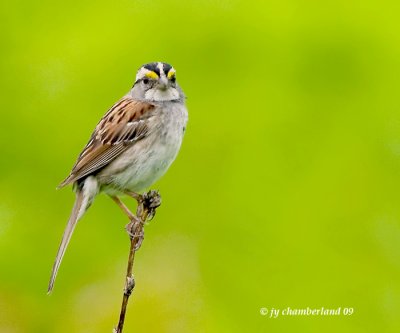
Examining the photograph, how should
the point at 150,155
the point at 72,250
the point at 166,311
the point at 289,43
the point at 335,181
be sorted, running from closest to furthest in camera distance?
1. the point at 150,155
2. the point at 166,311
3. the point at 72,250
4. the point at 335,181
5. the point at 289,43

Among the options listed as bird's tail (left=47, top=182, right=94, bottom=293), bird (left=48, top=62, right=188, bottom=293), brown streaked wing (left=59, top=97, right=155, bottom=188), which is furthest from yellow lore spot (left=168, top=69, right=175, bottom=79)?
bird's tail (left=47, top=182, right=94, bottom=293)

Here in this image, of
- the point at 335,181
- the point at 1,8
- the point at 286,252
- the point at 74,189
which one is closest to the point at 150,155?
the point at 74,189

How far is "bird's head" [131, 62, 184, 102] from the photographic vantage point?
6305 mm

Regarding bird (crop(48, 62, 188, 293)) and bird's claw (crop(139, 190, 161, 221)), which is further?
bird (crop(48, 62, 188, 293))

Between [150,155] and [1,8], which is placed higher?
[1,8]

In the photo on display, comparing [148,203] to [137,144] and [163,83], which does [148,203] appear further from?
[163,83]

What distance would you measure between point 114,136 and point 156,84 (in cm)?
39

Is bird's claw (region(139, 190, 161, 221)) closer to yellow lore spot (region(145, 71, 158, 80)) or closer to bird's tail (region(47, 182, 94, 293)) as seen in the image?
bird's tail (region(47, 182, 94, 293))

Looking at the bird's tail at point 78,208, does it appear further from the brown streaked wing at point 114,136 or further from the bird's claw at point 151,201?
the bird's claw at point 151,201

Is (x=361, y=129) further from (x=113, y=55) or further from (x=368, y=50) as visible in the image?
(x=113, y=55)

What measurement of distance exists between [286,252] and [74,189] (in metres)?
2.50

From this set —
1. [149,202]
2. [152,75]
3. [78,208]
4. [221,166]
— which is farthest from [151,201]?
[221,166]

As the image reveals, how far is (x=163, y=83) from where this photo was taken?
641 centimetres

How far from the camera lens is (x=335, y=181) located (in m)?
9.12
